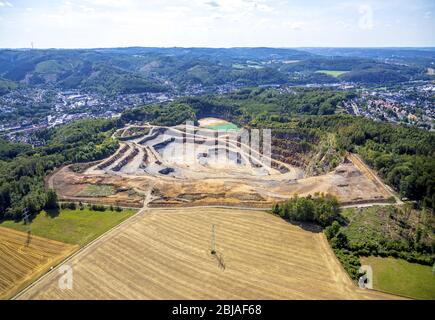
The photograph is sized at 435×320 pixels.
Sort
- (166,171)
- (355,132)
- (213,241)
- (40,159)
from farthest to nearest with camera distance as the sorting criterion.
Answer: (166,171) → (355,132) → (40,159) → (213,241)

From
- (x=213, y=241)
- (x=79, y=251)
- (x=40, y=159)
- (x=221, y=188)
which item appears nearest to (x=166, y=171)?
(x=221, y=188)

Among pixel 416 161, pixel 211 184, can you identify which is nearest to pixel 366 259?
pixel 416 161

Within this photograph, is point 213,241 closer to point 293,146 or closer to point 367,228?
point 367,228

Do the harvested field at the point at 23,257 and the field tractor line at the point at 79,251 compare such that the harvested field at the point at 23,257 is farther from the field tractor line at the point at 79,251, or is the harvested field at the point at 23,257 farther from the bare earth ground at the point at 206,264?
the bare earth ground at the point at 206,264

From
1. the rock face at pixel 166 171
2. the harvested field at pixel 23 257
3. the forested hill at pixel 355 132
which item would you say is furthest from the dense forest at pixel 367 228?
the rock face at pixel 166 171
